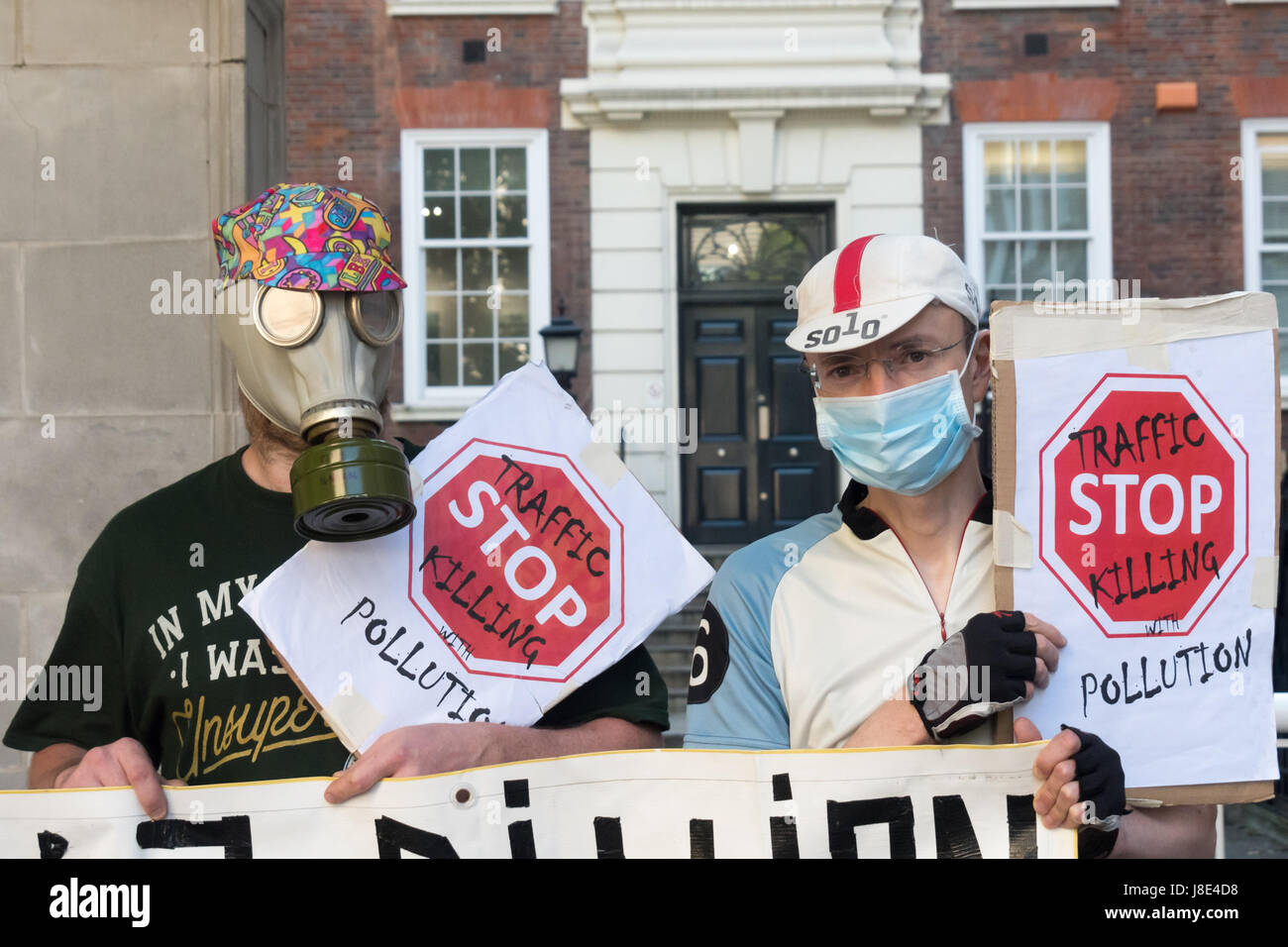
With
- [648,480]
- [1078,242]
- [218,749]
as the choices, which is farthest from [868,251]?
[1078,242]

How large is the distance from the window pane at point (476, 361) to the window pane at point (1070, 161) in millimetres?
5739

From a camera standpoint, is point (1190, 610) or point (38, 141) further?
point (38, 141)

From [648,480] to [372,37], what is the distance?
16.4 feet

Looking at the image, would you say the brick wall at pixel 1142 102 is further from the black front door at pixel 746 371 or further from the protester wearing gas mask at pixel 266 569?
the protester wearing gas mask at pixel 266 569

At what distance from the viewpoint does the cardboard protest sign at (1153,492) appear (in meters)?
2.08

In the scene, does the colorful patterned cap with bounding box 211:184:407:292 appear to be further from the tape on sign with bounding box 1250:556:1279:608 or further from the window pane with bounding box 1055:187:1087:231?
the window pane with bounding box 1055:187:1087:231

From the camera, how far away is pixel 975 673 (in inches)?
76.0

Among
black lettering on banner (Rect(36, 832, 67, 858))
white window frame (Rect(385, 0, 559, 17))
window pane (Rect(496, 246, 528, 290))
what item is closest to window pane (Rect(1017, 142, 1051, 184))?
white window frame (Rect(385, 0, 559, 17))

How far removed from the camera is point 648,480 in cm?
1261

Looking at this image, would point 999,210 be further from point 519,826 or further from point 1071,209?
point 519,826

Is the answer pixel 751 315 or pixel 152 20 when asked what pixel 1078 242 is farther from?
pixel 152 20

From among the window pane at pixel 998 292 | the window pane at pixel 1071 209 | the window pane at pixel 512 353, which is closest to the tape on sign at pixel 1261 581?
the window pane at pixel 998 292

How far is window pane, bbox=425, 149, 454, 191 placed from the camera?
500 inches

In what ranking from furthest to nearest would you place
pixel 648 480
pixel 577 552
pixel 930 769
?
pixel 648 480
pixel 577 552
pixel 930 769
